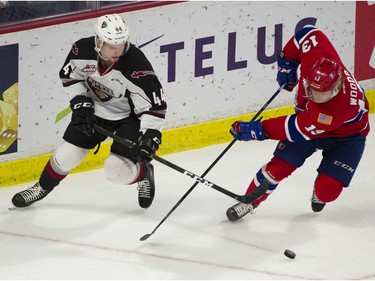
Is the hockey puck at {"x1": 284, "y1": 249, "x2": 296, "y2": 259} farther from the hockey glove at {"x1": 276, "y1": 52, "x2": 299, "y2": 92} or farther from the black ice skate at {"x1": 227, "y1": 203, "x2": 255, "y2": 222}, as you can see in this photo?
the hockey glove at {"x1": 276, "y1": 52, "x2": 299, "y2": 92}

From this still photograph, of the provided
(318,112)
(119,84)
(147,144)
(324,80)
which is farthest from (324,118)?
(119,84)

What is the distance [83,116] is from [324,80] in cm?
113

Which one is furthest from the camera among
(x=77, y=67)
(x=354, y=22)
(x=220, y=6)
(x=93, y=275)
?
(x=354, y=22)

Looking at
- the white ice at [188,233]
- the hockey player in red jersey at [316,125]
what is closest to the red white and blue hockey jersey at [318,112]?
the hockey player in red jersey at [316,125]

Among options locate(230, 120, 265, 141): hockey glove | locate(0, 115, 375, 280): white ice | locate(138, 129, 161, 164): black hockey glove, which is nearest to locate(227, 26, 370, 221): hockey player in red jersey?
locate(230, 120, 265, 141): hockey glove

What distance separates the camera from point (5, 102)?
5.39m

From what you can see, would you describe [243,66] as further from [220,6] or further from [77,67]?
[77,67]

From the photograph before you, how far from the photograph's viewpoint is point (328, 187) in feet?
15.8

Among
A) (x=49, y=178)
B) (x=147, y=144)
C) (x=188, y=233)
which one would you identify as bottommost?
(x=188, y=233)

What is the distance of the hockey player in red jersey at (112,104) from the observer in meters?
4.61

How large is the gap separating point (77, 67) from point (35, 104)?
0.79 metres

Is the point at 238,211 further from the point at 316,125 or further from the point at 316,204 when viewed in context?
the point at 316,125

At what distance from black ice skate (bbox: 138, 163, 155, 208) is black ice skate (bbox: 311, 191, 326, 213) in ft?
2.60

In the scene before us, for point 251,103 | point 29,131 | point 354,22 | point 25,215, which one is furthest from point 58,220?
point 354,22
